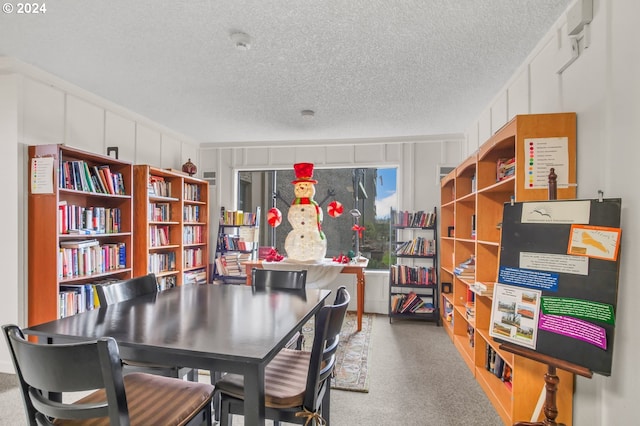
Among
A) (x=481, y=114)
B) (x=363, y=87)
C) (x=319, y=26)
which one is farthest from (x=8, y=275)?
(x=481, y=114)

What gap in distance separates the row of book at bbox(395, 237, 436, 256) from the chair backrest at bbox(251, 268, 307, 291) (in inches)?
89.9

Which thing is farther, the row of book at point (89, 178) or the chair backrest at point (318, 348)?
the row of book at point (89, 178)

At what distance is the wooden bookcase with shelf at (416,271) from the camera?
4297mm

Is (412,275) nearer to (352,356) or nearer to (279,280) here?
(352,356)

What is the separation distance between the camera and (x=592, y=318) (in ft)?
4.79

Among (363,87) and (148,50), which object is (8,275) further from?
(363,87)

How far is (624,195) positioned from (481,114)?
2.46 meters

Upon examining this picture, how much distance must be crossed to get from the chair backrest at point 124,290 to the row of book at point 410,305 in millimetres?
2980

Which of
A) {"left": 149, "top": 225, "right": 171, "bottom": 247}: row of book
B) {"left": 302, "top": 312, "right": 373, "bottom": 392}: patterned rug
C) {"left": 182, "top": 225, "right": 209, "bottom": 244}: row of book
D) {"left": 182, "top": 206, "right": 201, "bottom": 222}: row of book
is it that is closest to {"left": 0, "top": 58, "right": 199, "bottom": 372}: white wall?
{"left": 149, "top": 225, "right": 171, "bottom": 247}: row of book

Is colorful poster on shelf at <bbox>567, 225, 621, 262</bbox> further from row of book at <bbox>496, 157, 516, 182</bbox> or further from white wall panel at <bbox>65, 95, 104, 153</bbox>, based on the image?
white wall panel at <bbox>65, 95, 104, 153</bbox>

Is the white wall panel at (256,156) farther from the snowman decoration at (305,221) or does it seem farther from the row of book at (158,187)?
the row of book at (158,187)

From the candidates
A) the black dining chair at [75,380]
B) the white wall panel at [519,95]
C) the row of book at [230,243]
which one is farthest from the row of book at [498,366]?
the row of book at [230,243]

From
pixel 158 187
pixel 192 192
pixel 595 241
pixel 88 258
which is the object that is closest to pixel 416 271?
pixel 595 241

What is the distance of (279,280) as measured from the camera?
2.51 m
